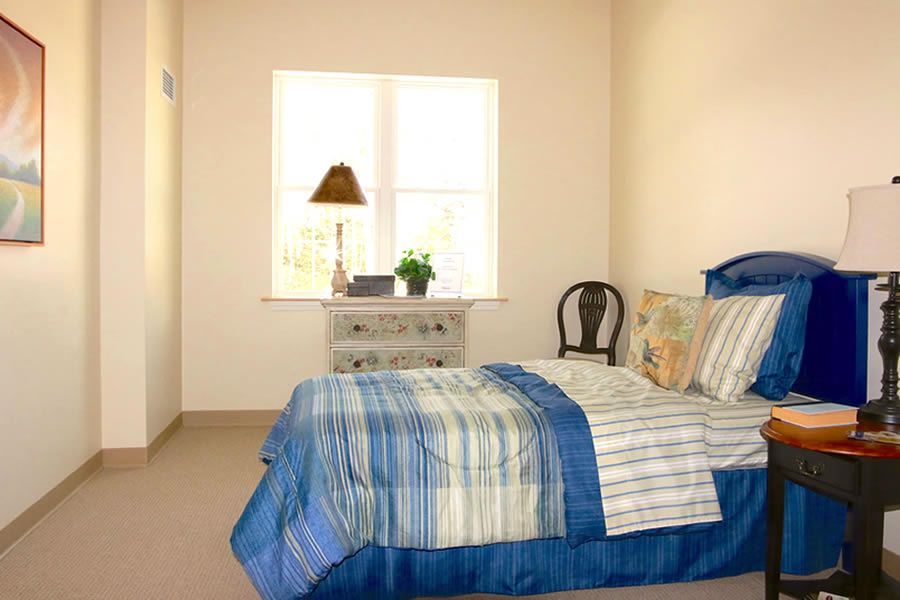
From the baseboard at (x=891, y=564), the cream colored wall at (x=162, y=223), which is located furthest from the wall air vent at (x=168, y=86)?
the baseboard at (x=891, y=564)

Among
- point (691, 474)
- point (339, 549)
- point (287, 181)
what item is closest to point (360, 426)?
point (339, 549)

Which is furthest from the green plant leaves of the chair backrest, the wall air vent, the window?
the wall air vent

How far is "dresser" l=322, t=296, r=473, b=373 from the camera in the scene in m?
4.39

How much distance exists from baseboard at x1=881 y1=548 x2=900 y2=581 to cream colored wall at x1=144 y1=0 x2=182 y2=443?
356 cm

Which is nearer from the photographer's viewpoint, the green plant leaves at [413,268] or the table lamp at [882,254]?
the table lamp at [882,254]

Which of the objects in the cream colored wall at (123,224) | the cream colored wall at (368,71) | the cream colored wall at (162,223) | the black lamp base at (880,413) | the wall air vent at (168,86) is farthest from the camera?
the cream colored wall at (368,71)

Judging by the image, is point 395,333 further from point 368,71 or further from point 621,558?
point 621,558

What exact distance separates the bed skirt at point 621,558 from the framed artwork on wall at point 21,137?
188 cm

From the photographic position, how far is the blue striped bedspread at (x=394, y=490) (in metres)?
2.03

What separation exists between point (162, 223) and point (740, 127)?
3.29 meters

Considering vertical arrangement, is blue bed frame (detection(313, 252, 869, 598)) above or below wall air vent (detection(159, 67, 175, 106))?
below

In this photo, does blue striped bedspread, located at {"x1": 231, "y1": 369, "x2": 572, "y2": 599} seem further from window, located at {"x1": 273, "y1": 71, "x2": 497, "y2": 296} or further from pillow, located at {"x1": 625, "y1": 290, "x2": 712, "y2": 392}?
window, located at {"x1": 273, "y1": 71, "x2": 497, "y2": 296}

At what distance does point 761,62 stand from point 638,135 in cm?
141

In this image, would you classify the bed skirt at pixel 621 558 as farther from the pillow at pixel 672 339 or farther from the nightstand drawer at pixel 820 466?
the pillow at pixel 672 339
